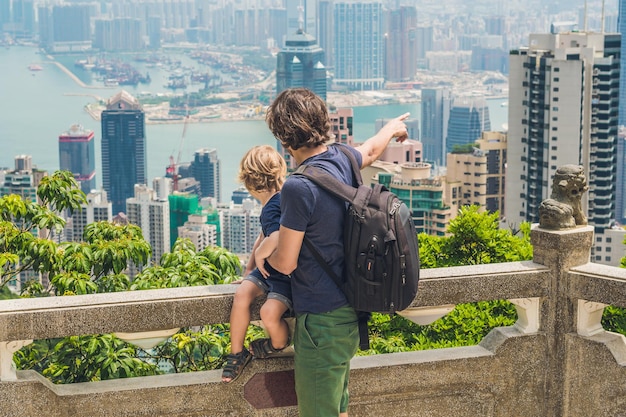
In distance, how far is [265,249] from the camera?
225cm

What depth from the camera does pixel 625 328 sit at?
425 cm

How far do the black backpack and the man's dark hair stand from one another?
0.21 feet

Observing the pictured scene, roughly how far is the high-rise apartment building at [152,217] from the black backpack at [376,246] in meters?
66.5

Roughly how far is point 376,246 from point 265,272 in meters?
0.31

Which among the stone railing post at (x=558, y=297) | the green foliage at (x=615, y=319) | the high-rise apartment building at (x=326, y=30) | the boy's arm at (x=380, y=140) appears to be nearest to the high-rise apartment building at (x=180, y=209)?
the green foliage at (x=615, y=319)

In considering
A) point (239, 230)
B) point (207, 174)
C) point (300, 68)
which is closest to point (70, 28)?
point (300, 68)

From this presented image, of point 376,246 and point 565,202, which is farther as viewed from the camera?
point 565,202

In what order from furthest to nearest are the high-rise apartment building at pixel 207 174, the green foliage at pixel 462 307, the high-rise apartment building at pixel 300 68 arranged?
the high-rise apartment building at pixel 300 68 → the high-rise apartment building at pixel 207 174 → the green foliage at pixel 462 307

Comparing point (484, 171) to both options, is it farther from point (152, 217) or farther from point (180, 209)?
point (152, 217)

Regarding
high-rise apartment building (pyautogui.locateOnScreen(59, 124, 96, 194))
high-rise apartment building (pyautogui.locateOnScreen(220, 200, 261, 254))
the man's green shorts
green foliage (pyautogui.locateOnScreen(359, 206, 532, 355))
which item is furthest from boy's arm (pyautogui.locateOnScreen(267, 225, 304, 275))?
high-rise apartment building (pyautogui.locateOnScreen(59, 124, 96, 194))

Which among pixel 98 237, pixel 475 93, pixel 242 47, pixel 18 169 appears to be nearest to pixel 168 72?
pixel 242 47

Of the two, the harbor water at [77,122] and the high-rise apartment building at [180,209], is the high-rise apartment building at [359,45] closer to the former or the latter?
the harbor water at [77,122]

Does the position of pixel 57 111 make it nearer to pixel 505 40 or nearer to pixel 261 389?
pixel 505 40

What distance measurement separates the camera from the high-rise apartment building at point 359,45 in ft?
481
